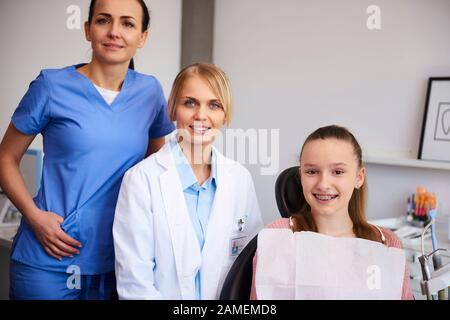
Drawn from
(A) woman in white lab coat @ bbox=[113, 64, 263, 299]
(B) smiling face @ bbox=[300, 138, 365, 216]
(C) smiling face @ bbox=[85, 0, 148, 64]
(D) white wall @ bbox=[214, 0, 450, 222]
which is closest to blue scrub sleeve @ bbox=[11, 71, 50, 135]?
(C) smiling face @ bbox=[85, 0, 148, 64]

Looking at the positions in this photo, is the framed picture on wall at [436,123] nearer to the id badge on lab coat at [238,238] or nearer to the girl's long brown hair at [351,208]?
the girl's long brown hair at [351,208]

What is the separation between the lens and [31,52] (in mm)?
2172

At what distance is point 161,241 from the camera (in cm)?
106

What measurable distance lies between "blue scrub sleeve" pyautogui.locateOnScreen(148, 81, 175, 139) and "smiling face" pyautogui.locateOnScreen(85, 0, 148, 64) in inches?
7.7

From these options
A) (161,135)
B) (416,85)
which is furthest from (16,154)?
(416,85)

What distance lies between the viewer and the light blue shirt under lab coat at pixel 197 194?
3.62ft

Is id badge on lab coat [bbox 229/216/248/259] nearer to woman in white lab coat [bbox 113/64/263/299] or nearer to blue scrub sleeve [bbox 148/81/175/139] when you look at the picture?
woman in white lab coat [bbox 113/64/263/299]

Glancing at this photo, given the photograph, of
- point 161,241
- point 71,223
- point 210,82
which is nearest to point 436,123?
point 210,82

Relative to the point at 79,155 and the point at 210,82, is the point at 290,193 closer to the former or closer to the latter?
the point at 210,82

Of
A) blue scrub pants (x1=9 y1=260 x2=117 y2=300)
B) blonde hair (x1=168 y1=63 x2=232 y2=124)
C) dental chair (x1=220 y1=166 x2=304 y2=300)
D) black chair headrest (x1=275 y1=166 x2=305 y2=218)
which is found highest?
blonde hair (x1=168 y1=63 x2=232 y2=124)

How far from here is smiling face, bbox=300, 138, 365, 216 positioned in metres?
1.06

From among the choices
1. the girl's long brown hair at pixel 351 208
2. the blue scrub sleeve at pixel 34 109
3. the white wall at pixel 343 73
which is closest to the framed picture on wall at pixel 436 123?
the white wall at pixel 343 73

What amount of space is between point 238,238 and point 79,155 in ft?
1.50

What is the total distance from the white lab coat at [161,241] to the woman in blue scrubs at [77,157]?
0.13 meters
